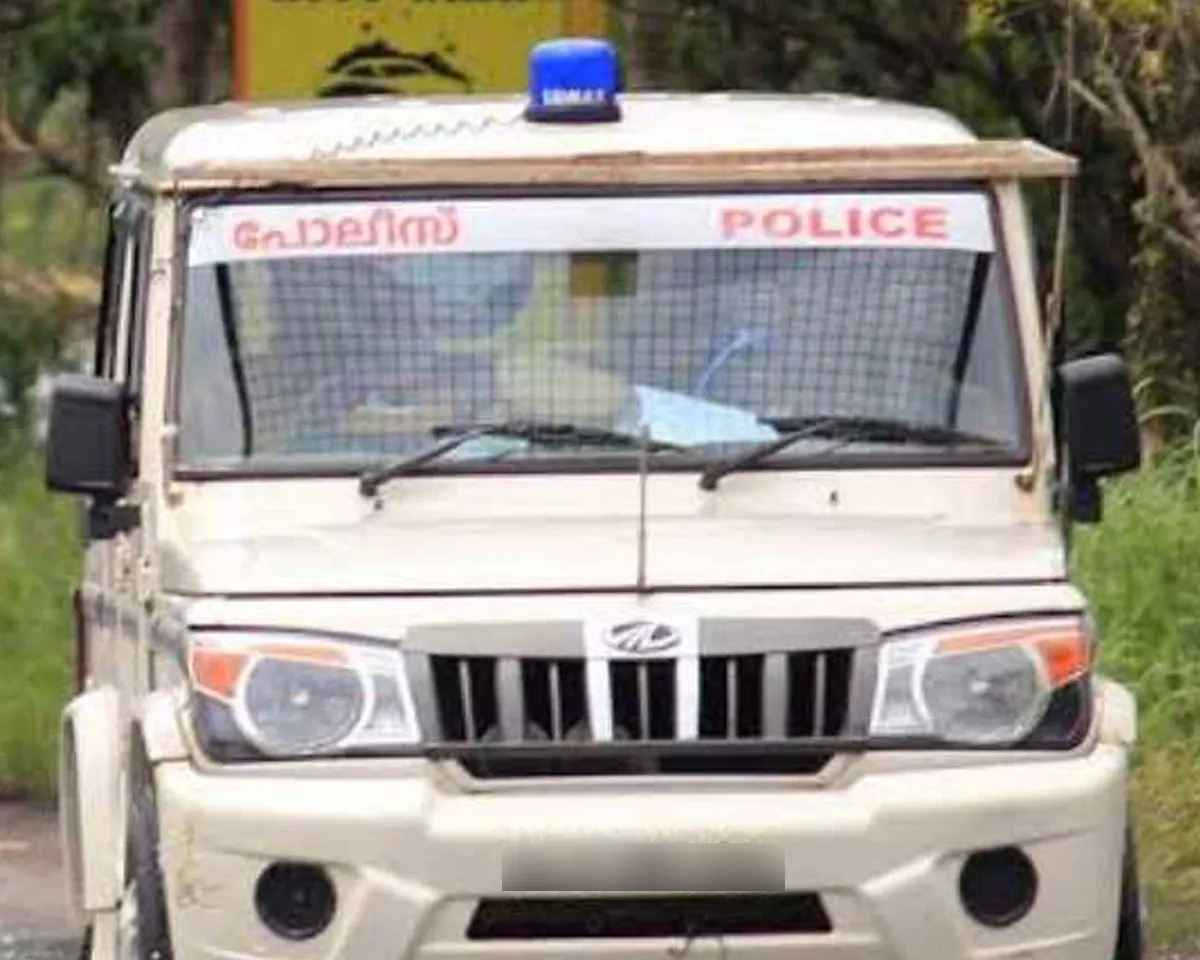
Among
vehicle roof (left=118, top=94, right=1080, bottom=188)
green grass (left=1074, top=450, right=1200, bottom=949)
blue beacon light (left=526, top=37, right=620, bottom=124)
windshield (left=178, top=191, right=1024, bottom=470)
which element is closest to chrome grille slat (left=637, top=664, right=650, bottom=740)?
windshield (left=178, top=191, right=1024, bottom=470)

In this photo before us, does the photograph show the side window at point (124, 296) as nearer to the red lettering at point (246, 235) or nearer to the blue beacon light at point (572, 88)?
the red lettering at point (246, 235)

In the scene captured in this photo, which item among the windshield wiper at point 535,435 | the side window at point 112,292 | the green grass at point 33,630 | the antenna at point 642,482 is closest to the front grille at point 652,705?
the antenna at point 642,482

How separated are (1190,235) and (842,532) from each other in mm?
6737

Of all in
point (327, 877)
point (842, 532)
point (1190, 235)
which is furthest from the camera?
point (1190, 235)

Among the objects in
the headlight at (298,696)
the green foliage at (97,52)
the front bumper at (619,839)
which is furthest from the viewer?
the green foliage at (97,52)

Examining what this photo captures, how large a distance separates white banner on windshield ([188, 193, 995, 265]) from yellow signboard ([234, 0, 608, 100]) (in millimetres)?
5344

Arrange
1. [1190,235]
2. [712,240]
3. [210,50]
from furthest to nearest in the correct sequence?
[210,50] < [1190,235] < [712,240]

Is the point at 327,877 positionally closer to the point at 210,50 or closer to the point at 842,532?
the point at 842,532

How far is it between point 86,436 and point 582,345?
975 millimetres

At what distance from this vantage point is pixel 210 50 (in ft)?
56.2

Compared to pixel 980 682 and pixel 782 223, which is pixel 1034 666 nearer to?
pixel 980 682

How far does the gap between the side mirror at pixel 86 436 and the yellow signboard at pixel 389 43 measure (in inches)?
220

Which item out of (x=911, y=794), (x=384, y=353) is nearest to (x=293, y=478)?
(x=384, y=353)

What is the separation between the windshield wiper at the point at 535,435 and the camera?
26.0 ft
